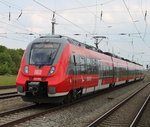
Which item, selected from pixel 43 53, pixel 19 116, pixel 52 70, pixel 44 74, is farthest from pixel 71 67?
pixel 19 116

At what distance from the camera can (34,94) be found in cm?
1120

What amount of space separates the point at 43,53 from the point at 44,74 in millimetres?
1202

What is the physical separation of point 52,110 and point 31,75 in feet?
5.83

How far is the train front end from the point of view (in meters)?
11.1

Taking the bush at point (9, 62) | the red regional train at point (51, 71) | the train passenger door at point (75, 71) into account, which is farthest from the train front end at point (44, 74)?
the bush at point (9, 62)

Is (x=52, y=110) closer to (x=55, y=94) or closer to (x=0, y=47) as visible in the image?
(x=55, y=94)

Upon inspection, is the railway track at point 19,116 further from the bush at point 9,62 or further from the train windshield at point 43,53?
the bush at point 9,62

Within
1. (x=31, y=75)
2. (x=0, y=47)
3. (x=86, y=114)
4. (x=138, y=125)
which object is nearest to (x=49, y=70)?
(x=31, y=75)

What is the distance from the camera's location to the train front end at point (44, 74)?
11095 millimetres

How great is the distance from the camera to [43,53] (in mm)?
12008

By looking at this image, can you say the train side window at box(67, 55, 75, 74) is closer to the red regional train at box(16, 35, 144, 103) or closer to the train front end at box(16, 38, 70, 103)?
the red regional train at box(16, 35, 144, 103)

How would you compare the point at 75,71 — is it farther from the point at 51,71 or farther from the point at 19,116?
the point at 19,116

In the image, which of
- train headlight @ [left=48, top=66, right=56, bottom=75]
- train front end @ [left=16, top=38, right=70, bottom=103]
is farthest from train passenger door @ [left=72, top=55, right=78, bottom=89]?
train headlight @ [left=48, top=66, right=56, bottom=75]

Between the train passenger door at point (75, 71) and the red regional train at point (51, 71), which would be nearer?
the red regional train at point (51, 71)
